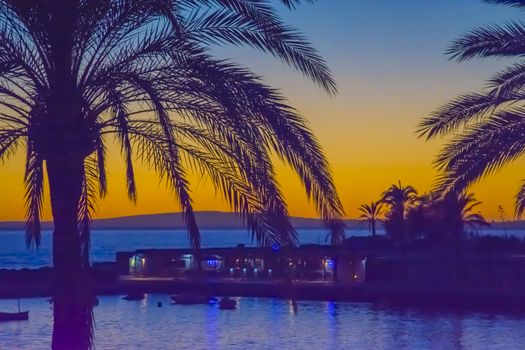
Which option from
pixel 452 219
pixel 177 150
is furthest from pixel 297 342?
pixel 177 150

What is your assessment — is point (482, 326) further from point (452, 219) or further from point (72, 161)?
point (72, 161)

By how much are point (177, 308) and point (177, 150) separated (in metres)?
41.4

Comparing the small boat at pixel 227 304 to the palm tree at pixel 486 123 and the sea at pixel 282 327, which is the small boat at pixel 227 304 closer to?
the sea at pixel 282 327

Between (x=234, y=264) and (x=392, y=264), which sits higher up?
(x=392, y=264)

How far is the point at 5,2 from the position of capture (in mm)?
8844

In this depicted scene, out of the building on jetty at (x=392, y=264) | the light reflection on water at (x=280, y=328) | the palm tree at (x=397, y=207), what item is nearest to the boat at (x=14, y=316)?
the light reflection on water at (x=280, y=328)

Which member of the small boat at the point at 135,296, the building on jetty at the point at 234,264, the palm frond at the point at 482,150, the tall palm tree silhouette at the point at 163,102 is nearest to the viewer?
the tall palm tree silhouette at the point at 163,102

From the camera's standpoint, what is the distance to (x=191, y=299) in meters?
51.4

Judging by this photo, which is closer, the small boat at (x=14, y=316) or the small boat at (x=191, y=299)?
the small boat at (x=14, y=316)

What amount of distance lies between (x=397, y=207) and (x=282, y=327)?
30.4m

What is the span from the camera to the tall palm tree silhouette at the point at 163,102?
29.4ft

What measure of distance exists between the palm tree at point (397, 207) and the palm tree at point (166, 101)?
56.0 meters

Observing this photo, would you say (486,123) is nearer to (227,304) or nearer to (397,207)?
(227,304)

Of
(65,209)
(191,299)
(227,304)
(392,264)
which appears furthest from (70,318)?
(392,264)
